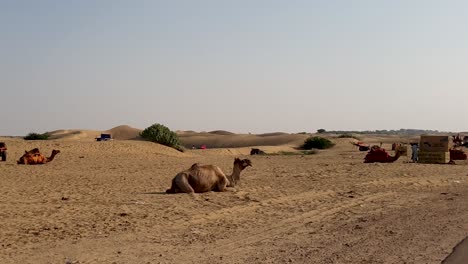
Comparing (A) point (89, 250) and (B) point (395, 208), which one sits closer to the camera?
(A) point (89, 250)

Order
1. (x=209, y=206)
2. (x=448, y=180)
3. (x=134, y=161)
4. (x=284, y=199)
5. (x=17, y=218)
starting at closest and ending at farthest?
(x=17, y=218), (x=209, y=206), (x=284, y=199), (x=448, y=180), (x=134, y=161)

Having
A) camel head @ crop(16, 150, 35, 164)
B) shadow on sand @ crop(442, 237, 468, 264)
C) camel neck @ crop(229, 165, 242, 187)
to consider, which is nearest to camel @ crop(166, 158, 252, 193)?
camel neck @ crop(229, 165, 242, 187)

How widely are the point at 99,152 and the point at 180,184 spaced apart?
1946 centimetres

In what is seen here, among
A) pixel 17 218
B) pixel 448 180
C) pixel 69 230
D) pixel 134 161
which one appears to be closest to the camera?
pixel 69 230

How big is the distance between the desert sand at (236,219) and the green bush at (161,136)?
23.8 m

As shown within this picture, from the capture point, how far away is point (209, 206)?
14062 millimetres

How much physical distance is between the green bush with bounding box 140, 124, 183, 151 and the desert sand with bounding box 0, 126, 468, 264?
77.9 feet

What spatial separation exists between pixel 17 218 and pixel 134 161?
721 inches

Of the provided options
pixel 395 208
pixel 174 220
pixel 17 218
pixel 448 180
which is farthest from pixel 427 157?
pixel 17 218

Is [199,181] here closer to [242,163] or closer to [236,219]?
[242,163]

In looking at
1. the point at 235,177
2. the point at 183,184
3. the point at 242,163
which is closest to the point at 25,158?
the point at 235,177

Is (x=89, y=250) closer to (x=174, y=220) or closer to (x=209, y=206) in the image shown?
(x=174, y=220)

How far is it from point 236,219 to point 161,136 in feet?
115

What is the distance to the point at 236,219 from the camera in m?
12.6
